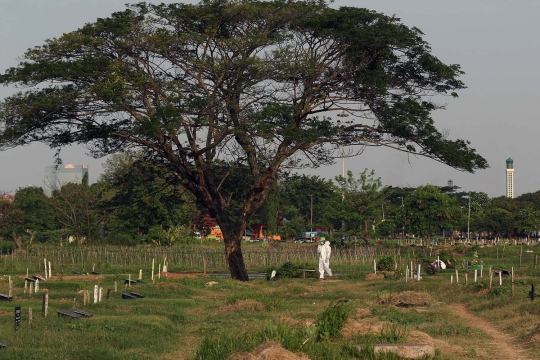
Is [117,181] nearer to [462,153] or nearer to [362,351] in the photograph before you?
[462,153]

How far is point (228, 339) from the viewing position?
1444cm

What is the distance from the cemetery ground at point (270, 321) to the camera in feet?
48.7

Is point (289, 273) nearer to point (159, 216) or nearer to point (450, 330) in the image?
point (450, 330)

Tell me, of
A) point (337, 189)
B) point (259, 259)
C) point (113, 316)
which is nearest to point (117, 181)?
point (259, 259)

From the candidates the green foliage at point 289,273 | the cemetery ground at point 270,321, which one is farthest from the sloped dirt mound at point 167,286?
the green foliage at point 289,273

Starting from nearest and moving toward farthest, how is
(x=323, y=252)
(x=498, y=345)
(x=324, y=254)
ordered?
(x=498, y=345) < (x=323, y=252) < (x=324, y=254)

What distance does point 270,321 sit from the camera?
50.9 ft

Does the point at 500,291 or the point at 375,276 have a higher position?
the point at 500,291

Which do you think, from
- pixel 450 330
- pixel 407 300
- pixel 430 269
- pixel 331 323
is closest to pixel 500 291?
pixel 407 300

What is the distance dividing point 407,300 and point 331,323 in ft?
31.7

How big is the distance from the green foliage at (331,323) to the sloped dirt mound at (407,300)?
8956 mm

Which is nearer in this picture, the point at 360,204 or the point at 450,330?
the point at 450,330

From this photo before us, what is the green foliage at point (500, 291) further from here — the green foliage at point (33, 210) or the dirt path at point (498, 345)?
the green foliage at point (33, 210)

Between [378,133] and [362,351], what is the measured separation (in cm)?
2440
